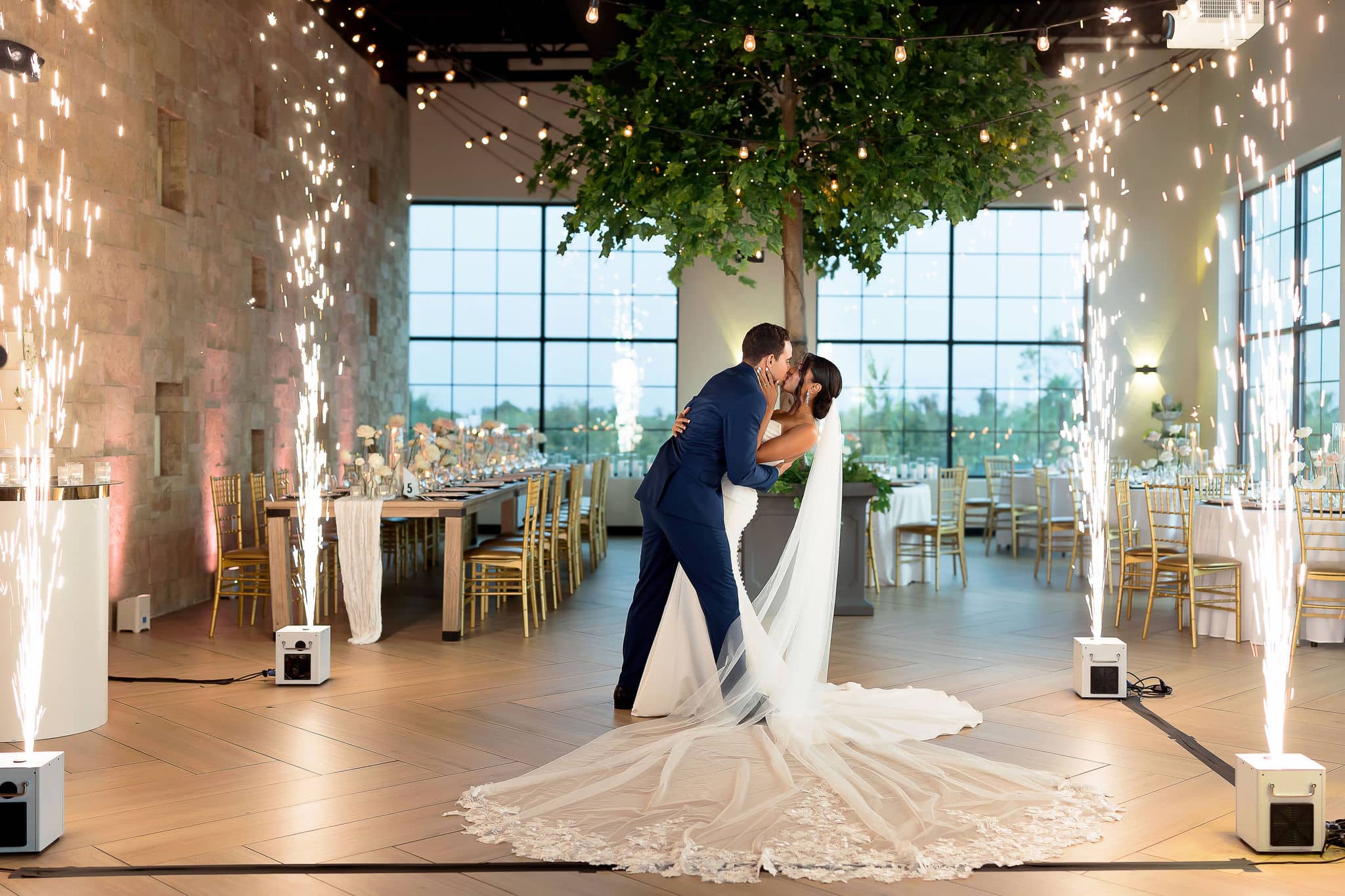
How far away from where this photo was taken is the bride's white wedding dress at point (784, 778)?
3340mm

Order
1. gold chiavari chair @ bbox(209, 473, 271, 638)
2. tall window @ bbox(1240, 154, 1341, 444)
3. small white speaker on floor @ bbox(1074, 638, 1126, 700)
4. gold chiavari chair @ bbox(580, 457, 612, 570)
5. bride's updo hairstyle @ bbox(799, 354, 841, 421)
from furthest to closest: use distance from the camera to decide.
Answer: tall window @ bbox(1240, 154, 1341, 444) < gold chiavari chair @ bbox(580, 457, 612, 570) < gold chiavari chair @ bbox(209, 473, 271, 638) < small white speaker on floor @ bbox(1074, 638, 1126, 700) < bride's updo hairstyle @ bbox(799, 354, 841, 421)

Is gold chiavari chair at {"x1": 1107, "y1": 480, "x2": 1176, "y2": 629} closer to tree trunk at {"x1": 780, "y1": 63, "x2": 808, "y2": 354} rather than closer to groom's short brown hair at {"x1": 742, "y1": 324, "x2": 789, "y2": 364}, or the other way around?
tree trunk at {"x1": 780, "y1": 63, "x2": 808, "y2": 354}

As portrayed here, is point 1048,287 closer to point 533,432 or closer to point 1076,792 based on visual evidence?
point 533,432

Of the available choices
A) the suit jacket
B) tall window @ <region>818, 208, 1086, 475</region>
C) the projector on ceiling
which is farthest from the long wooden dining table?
tall window @ <region>818, 208, 1086, 475</region>

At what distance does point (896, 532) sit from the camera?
980 cm

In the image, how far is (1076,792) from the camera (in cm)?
391

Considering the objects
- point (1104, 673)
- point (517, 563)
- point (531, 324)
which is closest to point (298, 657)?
point (517, 563)

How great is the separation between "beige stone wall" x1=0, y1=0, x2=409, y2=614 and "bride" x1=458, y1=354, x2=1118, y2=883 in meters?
4.31

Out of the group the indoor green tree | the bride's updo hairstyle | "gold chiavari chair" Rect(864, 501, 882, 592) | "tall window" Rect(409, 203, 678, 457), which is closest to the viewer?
the bride's updo hairstyle

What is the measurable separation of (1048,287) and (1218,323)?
2.00 m

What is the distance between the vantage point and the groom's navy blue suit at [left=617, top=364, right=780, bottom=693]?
4.96 metres

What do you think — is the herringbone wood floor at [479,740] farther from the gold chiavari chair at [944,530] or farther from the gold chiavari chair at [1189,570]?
the gold chiavari chair at [944,530]

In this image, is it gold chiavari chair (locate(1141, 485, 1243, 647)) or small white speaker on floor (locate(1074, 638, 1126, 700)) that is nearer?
small white speaker on floor (locate(1074, 638, 1126, 700))

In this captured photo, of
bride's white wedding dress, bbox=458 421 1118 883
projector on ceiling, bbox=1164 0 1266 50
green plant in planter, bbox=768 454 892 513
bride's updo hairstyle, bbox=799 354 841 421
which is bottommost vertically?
bride's white wedding dress, bbox=458 421 1118 883
